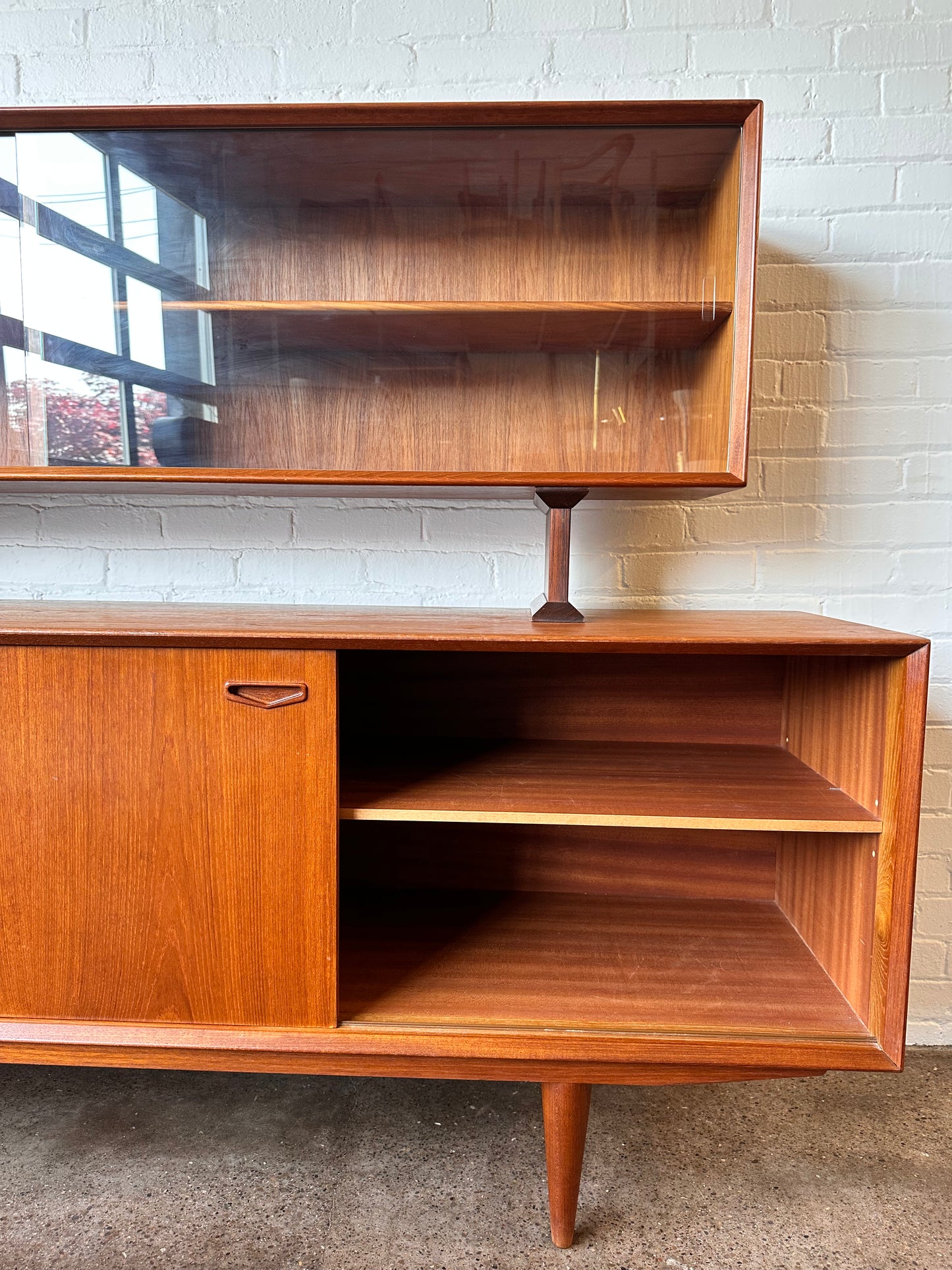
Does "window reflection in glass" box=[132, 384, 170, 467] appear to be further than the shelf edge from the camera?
Yes

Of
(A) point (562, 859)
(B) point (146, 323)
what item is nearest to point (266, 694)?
(B) point (146, 323)

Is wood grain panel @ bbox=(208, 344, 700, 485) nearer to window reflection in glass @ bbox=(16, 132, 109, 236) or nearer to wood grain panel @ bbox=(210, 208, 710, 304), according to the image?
wood grain panel @ bbox=(210, 208, 710, 304)

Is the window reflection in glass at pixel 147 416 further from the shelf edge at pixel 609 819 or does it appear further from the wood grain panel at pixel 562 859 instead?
the wood grain panel at pixel 562 859

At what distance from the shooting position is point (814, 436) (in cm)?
147

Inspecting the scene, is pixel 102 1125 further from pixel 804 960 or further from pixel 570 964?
pixel 804 960

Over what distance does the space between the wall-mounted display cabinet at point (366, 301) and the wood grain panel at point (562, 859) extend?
65 centimetres

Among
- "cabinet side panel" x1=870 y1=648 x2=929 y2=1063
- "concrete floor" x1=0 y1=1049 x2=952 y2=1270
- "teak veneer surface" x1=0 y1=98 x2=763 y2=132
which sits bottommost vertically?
"concrete floor" x1=0 y1=1049 x2=952 y2=1270

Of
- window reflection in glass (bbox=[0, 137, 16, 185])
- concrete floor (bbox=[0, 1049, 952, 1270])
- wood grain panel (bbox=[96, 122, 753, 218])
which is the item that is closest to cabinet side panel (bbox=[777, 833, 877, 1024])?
concrete floor (bbox=[0, 1049, 952, 1270])

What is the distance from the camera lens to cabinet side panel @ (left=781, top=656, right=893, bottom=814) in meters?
1.06

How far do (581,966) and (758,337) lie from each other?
1099 mm

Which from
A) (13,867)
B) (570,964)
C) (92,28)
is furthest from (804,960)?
(92,28)

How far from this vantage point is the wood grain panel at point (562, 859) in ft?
4.78

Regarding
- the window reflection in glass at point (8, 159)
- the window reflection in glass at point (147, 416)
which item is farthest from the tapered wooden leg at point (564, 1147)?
the window reflection in glass at point (8, 159)

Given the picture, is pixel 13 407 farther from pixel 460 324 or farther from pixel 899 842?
pixel 899 842
